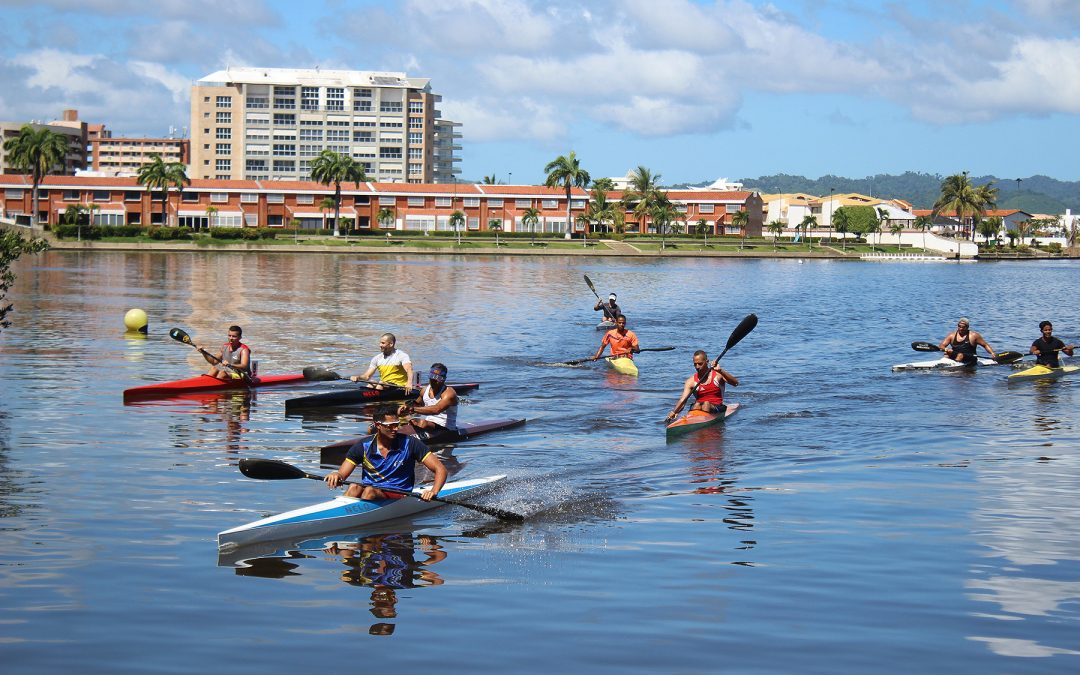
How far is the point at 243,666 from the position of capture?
9836mm

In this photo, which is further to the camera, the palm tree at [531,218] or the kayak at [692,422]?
the palm tree at [531,218]

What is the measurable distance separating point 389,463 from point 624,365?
658 inches

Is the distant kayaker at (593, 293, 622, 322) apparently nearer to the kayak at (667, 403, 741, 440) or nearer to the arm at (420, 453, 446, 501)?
the kayak at (667, 403, 741, 440)

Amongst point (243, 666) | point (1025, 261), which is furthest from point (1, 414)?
point (1025, 261)

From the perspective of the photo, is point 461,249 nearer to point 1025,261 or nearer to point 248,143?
point 248,143

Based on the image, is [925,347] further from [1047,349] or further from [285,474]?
[285,474]

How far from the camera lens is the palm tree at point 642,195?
496ft

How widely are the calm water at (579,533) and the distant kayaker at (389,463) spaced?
530 mm

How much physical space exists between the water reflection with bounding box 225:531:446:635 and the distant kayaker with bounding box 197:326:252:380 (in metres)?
11.9

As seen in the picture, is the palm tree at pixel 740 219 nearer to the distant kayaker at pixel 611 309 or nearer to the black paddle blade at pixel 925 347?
the distant kayaker at pixel 611 309

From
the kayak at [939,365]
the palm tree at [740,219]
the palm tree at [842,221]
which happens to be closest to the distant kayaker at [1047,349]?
the kayak at [939,365]

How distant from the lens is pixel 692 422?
21.3m

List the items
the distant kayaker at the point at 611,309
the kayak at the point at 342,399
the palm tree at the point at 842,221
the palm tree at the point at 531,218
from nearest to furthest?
the kayak at the point at 342,399
the distant kayaker at the point at 611,309
the palm tree at the point at 531,218
the palm tree at the point at 842,221

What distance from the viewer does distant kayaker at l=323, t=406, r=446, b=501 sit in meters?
14.2
